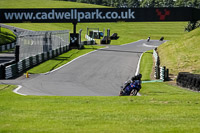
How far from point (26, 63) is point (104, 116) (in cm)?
2277

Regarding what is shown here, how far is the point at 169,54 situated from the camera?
41938 mm

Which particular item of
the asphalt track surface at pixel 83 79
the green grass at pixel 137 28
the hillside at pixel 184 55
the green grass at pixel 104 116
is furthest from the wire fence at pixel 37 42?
the green grass at pixel 137 28

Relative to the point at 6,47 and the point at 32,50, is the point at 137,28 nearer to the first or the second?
the point at 6,47

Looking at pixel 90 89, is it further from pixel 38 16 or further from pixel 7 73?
pixel 38 16

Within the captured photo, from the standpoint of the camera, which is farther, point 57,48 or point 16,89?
point 57,48

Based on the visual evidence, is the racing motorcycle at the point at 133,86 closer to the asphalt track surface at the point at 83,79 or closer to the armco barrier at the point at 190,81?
the asphalt track surface at the point at 83,79

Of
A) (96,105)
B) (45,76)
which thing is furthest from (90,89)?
(96,105)

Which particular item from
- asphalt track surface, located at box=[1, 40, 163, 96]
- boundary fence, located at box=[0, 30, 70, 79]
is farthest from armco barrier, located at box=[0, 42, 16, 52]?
asphalt track surface, located at box=[1, 40, 163, 96]

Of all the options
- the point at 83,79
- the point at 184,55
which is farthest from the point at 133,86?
the point at 184,55

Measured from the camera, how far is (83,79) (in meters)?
26.5

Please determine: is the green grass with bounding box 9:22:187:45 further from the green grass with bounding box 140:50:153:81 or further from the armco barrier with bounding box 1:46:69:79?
the green grass with bounding box 140:50:153:81

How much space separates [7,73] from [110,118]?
60.5 ft

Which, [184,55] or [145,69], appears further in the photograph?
[184,55]

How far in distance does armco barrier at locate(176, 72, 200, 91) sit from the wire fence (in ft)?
49.6
